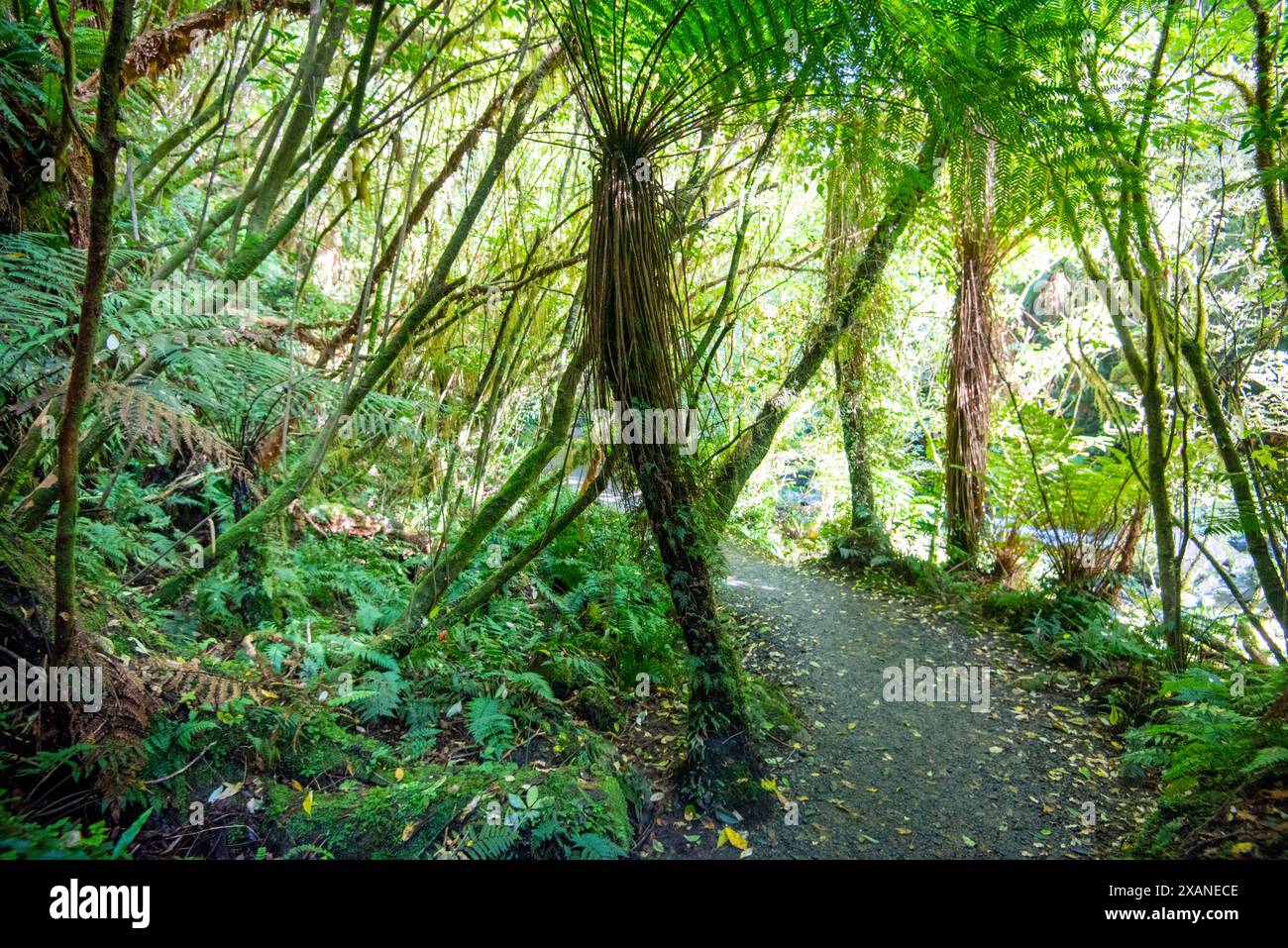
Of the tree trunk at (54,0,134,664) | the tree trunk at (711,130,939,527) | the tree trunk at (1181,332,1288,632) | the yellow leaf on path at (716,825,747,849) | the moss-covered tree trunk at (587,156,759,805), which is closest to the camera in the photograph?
the tree trunk at (54,0,134,664)

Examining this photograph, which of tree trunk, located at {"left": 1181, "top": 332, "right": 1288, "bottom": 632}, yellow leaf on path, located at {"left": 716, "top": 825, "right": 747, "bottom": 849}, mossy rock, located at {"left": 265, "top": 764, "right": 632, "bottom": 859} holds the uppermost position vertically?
tree trunk, located at {"left": 1181, "top": 332, "right": 1288, "bottom": 632}

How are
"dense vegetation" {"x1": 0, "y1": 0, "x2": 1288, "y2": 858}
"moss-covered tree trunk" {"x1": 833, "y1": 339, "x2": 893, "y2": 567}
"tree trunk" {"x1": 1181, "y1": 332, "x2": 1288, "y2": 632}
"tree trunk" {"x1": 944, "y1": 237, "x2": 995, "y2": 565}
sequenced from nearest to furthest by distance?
1. "dense vegetation" {"x1": 0, "y1": 0, "x2": 1288, "y2": 858}
2. "tree trunk" {"x1": 1181, "y1": 332, "x2": 1288, "y2": 632}
3. "tree trunk" {"x1": 944, "y1": 237, "x2": 995, "y2": 565}
4. "moss-covered tree trunk" {"x1": 833, "y1": 339, "x2": 893, "y2": 567}

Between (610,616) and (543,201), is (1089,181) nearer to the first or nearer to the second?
(610,616)

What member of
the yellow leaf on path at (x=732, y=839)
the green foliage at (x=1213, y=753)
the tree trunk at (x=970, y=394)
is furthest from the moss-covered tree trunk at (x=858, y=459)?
the yellow leaf on path at (x=732, y=839)

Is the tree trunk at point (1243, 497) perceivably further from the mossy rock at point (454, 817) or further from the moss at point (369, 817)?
the moss at point (369, 817)

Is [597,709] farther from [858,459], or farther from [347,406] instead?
[858,459]

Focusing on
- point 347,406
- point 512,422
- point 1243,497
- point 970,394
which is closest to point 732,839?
point 347,406

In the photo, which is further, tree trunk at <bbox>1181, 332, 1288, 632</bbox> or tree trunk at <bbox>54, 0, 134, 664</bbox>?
tree trunk at <bbox>1181, 332, 1288, 632</bbox>

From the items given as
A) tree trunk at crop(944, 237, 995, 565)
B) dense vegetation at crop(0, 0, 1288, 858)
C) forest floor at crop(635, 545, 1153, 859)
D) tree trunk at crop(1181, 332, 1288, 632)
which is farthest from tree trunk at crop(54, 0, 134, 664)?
tree trunk at crop(944, 237, 995, 565)

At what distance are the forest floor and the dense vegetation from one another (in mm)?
117

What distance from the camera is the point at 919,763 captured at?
3076mm

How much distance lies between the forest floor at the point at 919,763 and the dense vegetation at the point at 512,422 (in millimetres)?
117

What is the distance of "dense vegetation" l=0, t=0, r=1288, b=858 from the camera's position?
2.03 metres

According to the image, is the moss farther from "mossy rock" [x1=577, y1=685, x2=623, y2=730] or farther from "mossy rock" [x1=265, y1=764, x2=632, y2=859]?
"mossy rock" [x1=577, y1=685, x2=623, y2=730]
